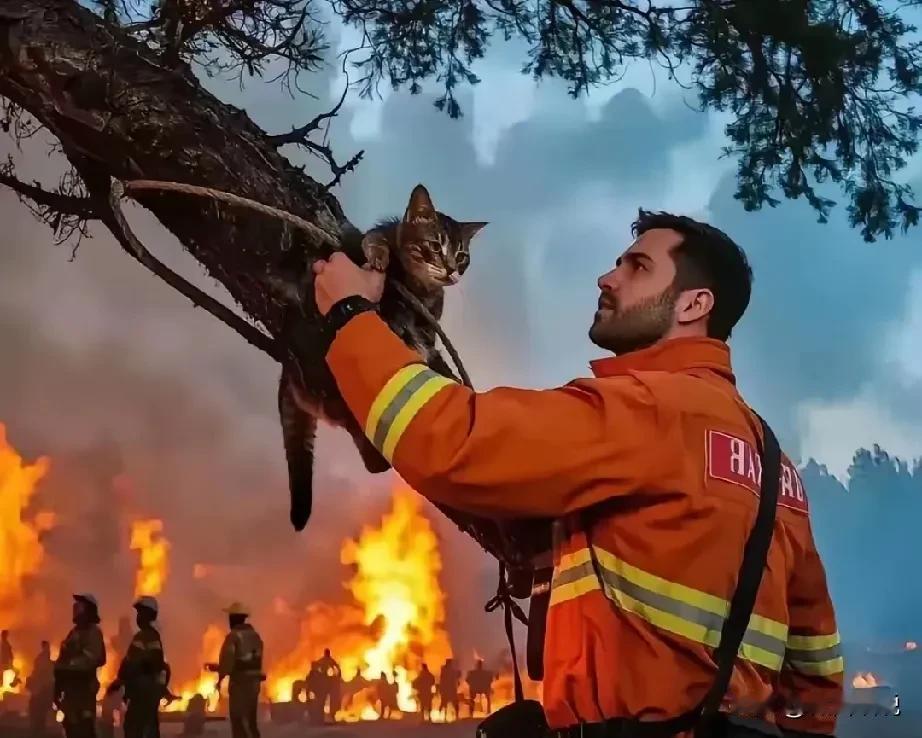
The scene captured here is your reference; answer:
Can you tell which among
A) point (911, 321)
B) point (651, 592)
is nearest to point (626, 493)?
point (651, 592)

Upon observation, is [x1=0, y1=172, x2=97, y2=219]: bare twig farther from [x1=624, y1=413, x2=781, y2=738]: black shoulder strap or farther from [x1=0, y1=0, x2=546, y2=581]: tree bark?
[x1=624, y1=413, x2=781, y2=738]: black shoulder strap

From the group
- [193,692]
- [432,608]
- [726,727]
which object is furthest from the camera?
[432,608]

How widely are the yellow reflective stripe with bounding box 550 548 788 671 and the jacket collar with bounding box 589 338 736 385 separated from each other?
0.70 ft

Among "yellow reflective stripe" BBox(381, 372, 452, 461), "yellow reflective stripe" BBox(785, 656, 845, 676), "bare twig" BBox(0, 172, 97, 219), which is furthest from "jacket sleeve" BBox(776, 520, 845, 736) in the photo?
"bare twig" BBox(0, 172, 97, 219)

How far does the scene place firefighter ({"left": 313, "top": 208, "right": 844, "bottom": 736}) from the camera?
84cm

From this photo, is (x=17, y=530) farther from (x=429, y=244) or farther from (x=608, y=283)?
(x=608, y=283)

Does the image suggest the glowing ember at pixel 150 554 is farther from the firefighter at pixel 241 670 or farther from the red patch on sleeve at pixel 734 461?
the red patch on sleeve at pixel 734 461

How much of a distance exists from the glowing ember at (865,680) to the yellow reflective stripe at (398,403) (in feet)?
3.05

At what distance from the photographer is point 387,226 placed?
1316mm

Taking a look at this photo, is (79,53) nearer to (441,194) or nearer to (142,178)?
(142,178)

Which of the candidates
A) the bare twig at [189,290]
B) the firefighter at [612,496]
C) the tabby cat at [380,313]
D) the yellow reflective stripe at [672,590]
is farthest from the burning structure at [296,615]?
the yellow reflective stripe at [672,590]

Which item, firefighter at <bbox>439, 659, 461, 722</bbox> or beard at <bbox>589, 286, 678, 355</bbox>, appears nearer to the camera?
beard at <bbox>589, 286, 678, 355</bbox>

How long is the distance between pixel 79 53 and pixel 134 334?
0.36 metres

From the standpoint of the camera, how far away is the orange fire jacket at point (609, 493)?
0.84m
